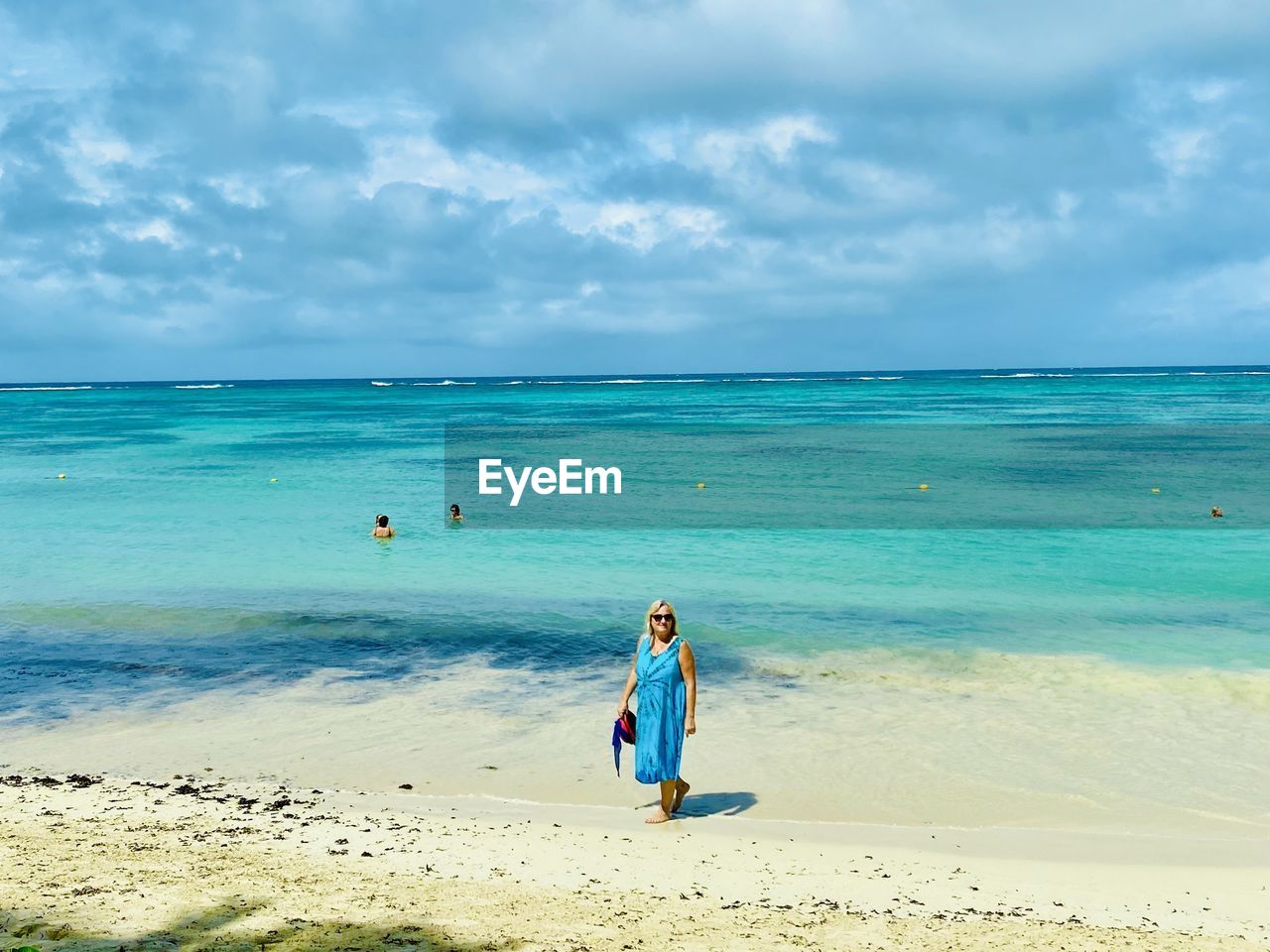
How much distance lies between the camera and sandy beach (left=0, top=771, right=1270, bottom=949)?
6.43 m

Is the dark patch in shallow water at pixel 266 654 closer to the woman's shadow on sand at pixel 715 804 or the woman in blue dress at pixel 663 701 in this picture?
the woman's shadow on sand at pixel 715 804

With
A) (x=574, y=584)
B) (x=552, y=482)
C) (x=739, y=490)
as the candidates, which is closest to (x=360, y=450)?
(x=552, y=482)

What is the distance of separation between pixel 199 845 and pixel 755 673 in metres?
7.05

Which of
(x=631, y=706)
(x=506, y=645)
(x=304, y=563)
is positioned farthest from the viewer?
(x=304, y=563)

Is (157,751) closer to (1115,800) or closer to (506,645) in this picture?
(506,645)

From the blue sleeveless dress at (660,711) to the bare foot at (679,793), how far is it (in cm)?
14

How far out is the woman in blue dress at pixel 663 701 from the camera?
8516 mm

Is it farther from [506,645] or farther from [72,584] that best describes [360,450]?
[506,645]

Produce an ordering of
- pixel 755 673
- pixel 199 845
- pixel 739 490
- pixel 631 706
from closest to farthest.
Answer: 1. pixel 199 845
2. pixel 631 706
3. pixel 755 673
4. pixel 739 490

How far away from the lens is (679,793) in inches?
348

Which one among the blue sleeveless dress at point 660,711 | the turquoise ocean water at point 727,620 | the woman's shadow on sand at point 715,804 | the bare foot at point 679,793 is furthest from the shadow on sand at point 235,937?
the turquoise ocean water at point 727,620

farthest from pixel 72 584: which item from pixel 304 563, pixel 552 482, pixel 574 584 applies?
pixel 552 482

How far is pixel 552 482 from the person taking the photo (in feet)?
123

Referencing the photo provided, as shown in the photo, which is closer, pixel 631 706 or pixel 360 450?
pixel 631 706
